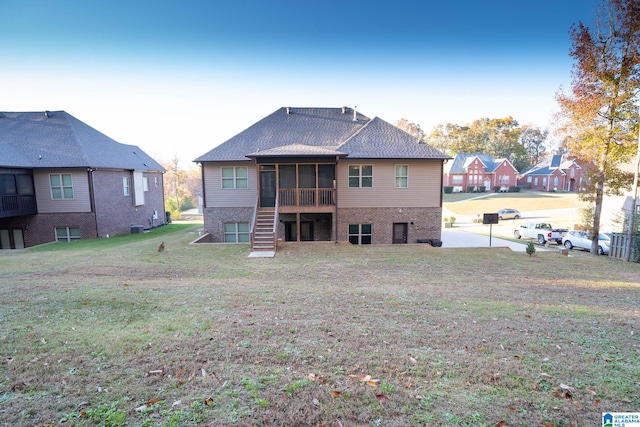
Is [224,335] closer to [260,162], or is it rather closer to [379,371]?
[379,371]

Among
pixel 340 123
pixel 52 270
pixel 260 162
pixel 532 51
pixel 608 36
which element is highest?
pixel 532 51

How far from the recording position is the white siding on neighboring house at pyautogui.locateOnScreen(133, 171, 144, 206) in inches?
862

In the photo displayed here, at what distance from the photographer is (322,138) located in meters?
18.1

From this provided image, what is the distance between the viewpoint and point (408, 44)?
19.6 m

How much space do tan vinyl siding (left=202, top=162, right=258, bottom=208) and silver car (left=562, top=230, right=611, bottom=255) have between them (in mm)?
19628

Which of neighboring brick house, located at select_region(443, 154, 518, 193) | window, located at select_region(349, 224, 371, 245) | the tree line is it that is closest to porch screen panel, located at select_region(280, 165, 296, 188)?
window, located at select_region(349, 224, 371, 245)

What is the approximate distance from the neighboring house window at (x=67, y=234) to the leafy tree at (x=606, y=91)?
28233 millimetres

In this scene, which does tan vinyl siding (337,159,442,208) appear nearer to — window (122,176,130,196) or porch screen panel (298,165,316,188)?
porch screen panel (298,165,316,188)

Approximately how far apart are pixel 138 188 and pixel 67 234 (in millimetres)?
5698

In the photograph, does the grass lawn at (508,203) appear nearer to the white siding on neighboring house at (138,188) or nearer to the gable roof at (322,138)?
the gable roof at (322,138)

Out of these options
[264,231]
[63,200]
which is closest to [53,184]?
[63,200]

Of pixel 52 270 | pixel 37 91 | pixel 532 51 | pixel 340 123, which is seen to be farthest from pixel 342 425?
pixel 37 91

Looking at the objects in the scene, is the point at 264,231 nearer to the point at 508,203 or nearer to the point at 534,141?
the point at 508,203

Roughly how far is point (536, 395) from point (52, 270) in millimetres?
12477
